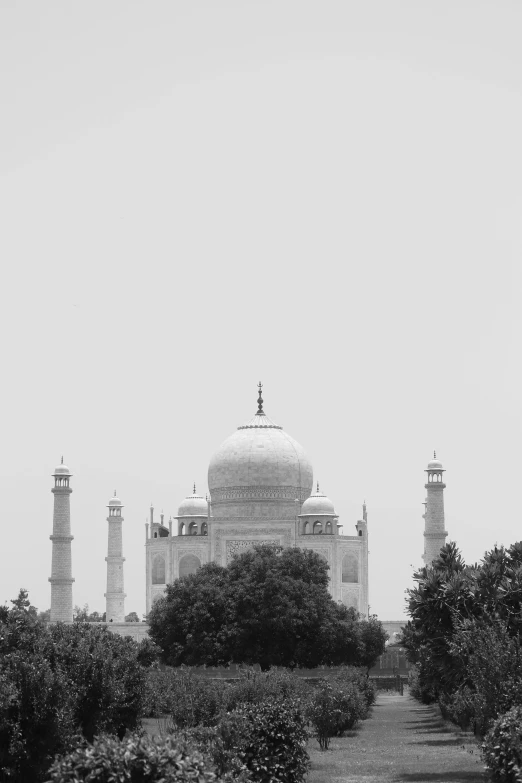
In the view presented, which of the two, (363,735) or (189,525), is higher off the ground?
(189,525)

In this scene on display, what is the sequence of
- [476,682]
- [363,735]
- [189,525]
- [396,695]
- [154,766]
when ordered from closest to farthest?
[154,766] < [476,682] < [363,735] < [396,695] < [189,525]

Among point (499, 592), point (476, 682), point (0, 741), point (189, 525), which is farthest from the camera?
point (189, 525)

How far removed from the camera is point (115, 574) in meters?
80.3

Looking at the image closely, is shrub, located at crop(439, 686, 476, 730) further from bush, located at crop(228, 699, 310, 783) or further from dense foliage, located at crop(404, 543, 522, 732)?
bush, located at crop(228, 699, 310, 783)

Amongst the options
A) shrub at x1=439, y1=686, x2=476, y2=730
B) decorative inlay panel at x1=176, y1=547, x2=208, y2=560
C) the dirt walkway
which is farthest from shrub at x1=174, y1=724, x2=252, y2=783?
decorative inlay panel at x1=176, y1=547, x2=208, y2=560

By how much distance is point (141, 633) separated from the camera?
2913 inches

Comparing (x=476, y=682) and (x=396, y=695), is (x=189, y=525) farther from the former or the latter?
(x=476, y=682)

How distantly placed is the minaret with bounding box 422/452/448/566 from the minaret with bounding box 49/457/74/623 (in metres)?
18.9

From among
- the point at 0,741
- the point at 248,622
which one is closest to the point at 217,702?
the point at 0,741

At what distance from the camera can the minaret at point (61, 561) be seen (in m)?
74.9

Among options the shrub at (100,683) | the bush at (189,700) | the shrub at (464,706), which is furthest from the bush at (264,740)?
the bush at (189,700)

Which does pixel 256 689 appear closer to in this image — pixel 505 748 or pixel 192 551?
pixel 505 748

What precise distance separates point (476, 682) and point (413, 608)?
18.6 ft

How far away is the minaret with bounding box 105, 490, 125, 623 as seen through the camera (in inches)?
3157
